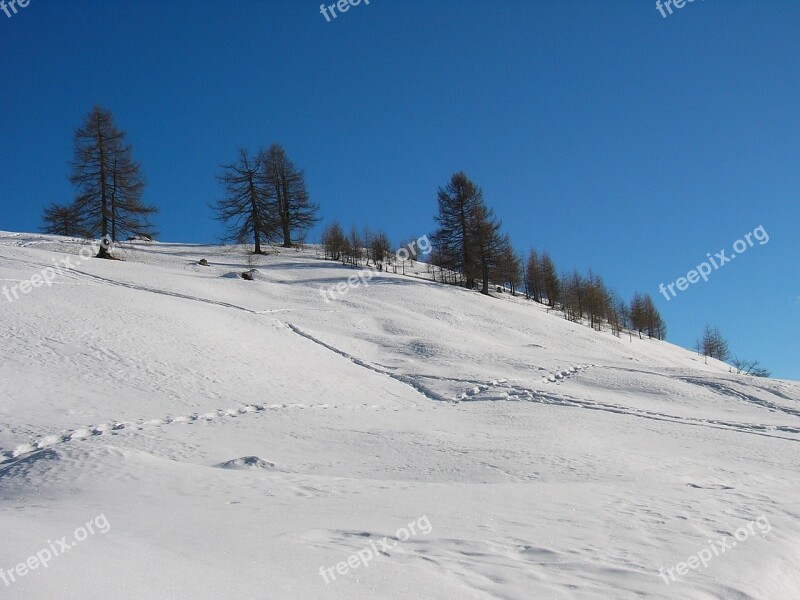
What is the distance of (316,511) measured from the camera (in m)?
6.14

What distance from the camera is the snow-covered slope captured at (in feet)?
14.5

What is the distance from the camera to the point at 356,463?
9242 millimetres

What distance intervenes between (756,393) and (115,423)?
61.4 feet

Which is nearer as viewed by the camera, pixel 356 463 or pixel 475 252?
pixel 356 463

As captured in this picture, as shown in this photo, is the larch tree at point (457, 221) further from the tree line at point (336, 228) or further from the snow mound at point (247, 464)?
the snow mound at point (247, 464)

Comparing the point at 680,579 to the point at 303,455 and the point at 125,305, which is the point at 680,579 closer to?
the point at 303,455

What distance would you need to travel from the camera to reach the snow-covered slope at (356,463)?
442 centimetres

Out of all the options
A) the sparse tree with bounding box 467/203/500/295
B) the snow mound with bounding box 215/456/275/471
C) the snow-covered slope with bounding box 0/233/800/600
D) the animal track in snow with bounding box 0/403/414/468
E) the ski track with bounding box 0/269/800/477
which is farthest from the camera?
the sparse tree with bounding box 467/203/500/295

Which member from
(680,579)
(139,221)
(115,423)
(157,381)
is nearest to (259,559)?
(680,579)

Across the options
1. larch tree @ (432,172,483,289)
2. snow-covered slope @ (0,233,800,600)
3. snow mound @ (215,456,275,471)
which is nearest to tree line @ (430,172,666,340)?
larch tree @ (432,172,483,289)

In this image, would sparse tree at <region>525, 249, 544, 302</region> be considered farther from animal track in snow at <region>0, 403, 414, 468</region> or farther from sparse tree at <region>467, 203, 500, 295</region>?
animal track in snow at <region>0, 403, 414, 468</region>

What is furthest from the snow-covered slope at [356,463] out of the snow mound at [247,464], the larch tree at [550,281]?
the larch tree at [550,281]

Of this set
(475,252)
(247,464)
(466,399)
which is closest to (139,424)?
(247,464)

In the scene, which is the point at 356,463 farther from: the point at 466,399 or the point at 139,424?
the point at 466,399
